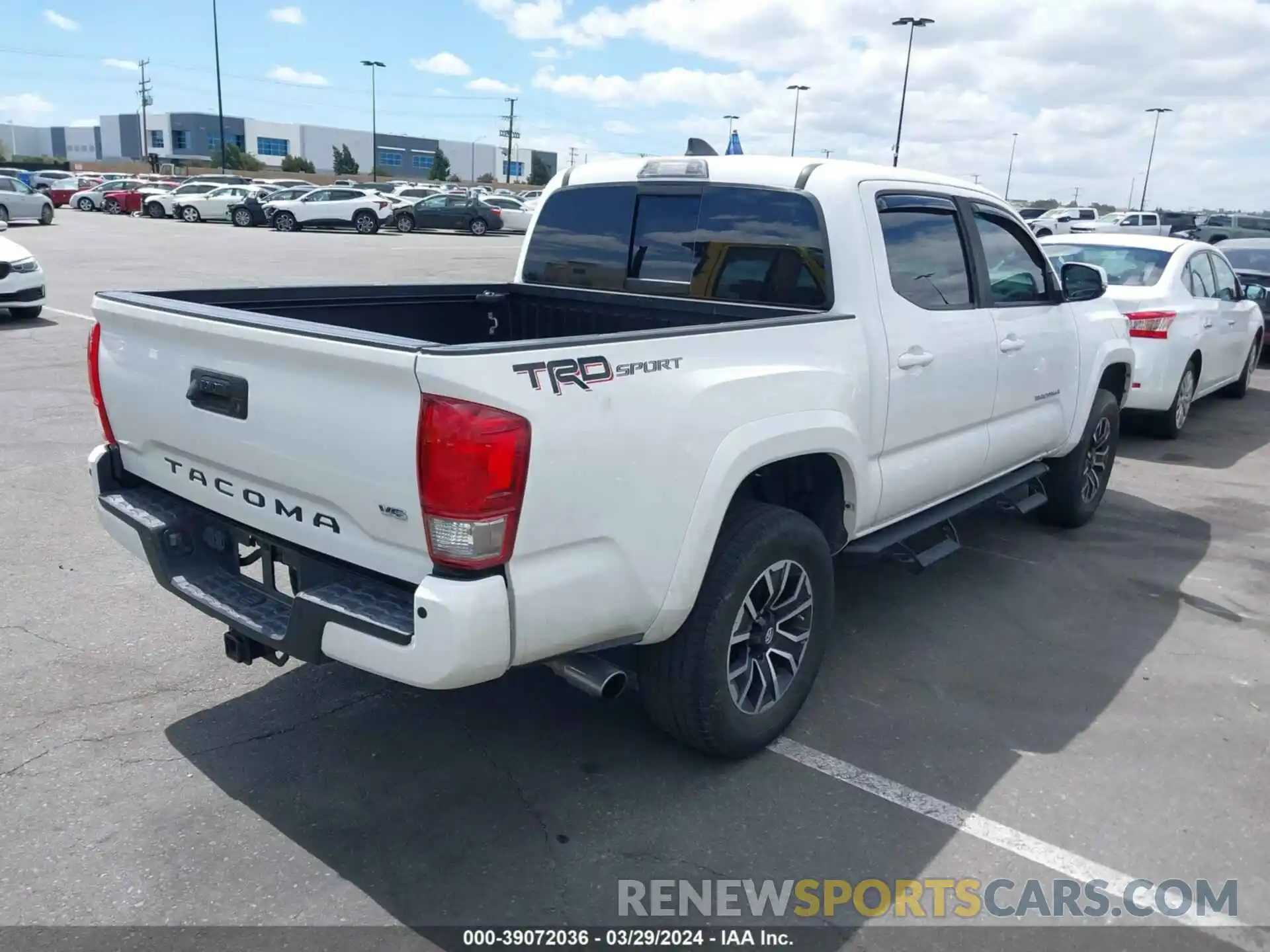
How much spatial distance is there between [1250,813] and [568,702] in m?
2.40

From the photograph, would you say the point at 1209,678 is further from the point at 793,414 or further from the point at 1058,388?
the point at 793,414

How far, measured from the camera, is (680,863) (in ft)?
A: 10.0

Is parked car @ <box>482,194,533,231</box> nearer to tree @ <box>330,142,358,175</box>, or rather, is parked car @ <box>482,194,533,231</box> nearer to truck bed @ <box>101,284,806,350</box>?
truck bed @ <box>101,284,806,350</box>

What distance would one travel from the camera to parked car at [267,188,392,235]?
37562mm

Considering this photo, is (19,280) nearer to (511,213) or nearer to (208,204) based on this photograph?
(511,213)

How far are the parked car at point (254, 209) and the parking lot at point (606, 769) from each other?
37019mm

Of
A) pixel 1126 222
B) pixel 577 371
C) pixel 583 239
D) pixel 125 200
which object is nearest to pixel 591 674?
pixel 577 371

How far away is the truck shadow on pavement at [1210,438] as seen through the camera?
27.8 ft

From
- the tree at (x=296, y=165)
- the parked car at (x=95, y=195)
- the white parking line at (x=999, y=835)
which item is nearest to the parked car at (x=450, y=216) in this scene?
the parked car at (x=95, y=195)

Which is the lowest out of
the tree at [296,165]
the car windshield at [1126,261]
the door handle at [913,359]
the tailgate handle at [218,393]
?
the tailgate handle at [218,393]

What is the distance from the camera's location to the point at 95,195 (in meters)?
47.2

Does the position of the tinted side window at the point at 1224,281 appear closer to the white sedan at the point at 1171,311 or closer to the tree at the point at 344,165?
the white sedan at the point at 1171,311

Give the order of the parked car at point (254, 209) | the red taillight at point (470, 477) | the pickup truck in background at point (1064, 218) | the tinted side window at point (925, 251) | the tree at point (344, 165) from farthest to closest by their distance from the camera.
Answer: the tree at point (344, 165), the pickup truck in background at point (1064, 218), the parked car at point (254, 209), the tinted side window at point (925, 251), the red taillight at point (470, 477)

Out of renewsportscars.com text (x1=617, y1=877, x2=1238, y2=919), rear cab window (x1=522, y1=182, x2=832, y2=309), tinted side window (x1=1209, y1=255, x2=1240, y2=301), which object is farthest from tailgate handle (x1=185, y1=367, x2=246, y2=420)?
tinted side window (x1=1209, y1=255, x2=1240, y2=301)
